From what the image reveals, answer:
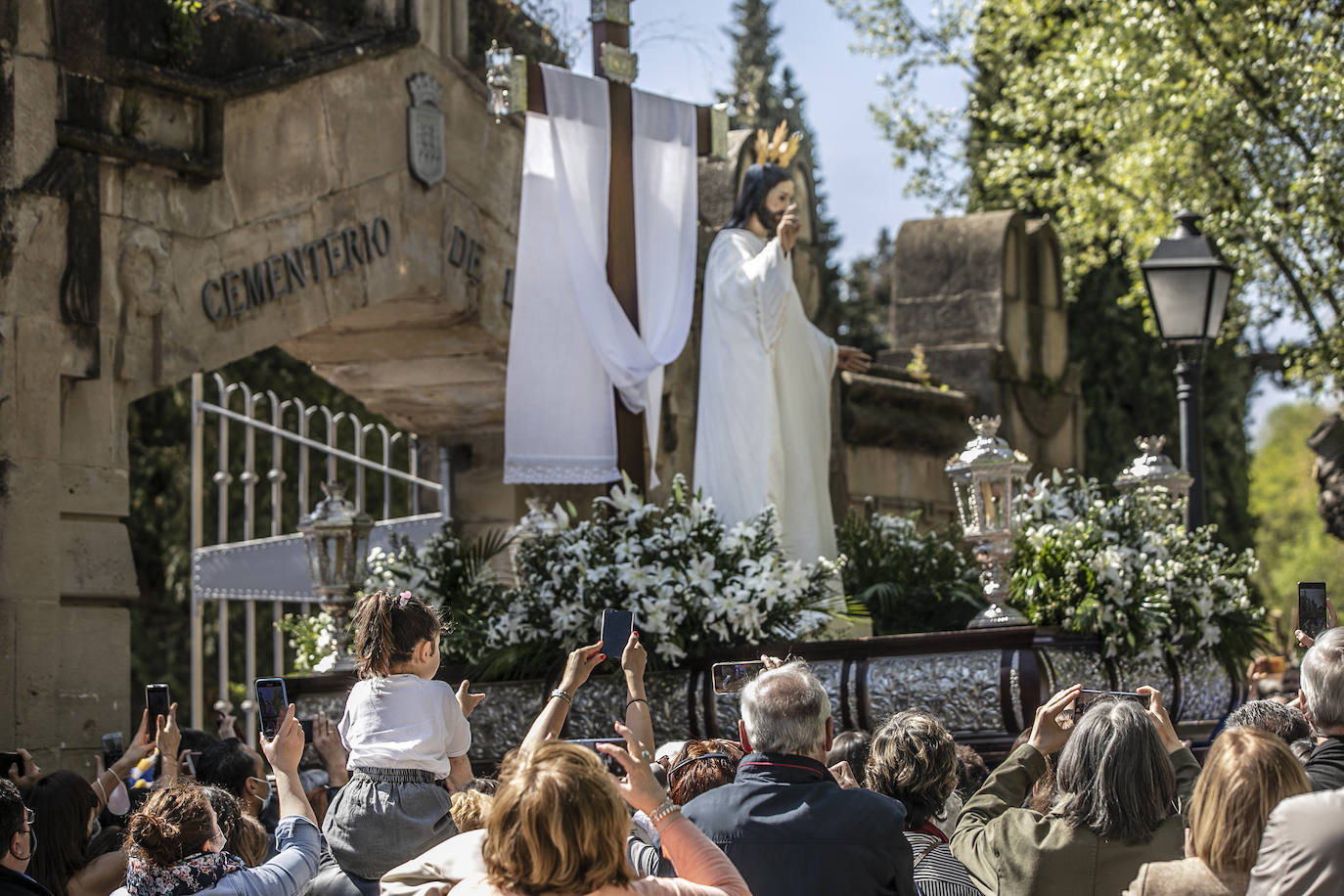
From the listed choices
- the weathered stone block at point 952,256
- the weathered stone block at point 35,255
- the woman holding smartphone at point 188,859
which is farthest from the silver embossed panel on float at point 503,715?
the weathered stone block at point 952,256

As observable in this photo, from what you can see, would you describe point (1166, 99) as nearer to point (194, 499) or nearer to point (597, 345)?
point (597, 345)

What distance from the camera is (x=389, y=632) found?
4.55 meters

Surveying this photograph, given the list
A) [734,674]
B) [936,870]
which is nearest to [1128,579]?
[734,674]

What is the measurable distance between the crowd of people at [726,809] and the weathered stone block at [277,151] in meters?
4.29

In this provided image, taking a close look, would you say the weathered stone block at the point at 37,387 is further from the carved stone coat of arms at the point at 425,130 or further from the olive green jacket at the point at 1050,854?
the olive green jacket at the point at 1050,854

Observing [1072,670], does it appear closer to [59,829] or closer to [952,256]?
[59,829]

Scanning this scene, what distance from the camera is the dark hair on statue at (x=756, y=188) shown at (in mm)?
8938

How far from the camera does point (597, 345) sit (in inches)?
352

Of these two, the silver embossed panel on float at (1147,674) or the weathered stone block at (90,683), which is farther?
the weathered stone block at (90,683)

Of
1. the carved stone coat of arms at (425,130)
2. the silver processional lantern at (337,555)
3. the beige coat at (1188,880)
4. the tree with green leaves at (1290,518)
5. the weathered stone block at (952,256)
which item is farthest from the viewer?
the tree with green leaves at (1290,518)

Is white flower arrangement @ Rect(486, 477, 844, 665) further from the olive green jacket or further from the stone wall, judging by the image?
the olive green jacket

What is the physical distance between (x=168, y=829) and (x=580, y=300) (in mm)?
5208

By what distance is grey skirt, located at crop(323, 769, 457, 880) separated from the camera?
4441 mm

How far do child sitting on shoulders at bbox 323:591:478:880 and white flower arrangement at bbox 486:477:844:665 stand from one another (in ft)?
9.29
